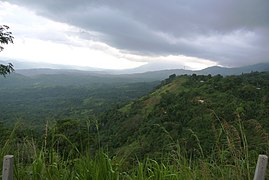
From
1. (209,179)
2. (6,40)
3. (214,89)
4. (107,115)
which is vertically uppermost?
(6,40)

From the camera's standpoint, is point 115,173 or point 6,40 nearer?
point 115,173

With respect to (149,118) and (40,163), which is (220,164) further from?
(149,118)

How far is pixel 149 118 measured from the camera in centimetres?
5044

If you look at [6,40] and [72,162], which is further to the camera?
[6,40]

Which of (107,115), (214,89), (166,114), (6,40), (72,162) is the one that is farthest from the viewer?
(107,115)

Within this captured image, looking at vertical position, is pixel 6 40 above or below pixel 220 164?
above

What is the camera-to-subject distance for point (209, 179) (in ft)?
7.07

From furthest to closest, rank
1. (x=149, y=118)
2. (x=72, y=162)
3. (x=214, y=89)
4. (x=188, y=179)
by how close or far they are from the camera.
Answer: (x=214, y=89) < (x=149, y=118) < (x=72, y=162) < (x=188, y=179)

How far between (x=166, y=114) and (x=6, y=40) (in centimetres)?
4101

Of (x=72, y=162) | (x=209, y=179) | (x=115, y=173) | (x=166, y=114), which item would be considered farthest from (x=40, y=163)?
(x=166, y=114)

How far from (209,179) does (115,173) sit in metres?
0.70

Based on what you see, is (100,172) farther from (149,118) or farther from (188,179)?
(149,118)

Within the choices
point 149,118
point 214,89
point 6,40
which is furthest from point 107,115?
point 6,40

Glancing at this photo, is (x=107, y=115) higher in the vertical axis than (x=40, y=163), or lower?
lower
